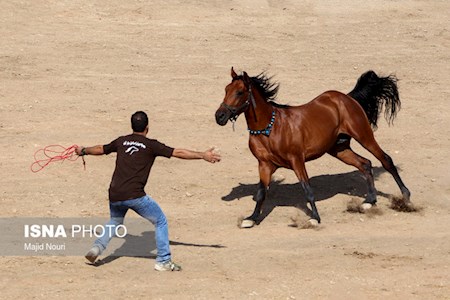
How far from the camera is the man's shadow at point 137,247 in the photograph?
36.4 ft

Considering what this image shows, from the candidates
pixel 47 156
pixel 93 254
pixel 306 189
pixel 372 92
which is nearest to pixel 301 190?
pixel 306 189

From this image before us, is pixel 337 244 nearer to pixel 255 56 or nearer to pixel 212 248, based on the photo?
pixel 212 248

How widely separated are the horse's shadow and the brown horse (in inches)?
21.2

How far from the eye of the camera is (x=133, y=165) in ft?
33.8

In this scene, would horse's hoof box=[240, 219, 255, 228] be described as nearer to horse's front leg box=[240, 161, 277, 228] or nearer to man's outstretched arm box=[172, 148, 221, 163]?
horse's front leg box=[240, 161, 277, 228]

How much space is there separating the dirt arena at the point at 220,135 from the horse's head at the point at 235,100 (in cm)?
156

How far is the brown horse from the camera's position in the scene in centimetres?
1256

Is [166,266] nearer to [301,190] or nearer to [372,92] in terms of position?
[301,190]

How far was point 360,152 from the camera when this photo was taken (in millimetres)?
16359

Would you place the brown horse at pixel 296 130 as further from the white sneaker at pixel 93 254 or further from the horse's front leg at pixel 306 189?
the white sneaker at pixel 93 254

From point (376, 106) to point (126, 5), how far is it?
11533 millimetres

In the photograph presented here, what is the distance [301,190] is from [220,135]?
293 centimetres

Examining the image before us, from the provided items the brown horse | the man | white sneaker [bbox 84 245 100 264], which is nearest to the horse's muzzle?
the brown horse

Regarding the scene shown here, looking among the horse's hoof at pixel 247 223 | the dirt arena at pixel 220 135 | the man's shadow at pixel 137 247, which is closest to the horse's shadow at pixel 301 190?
the dirt arena at pixel 220 135
